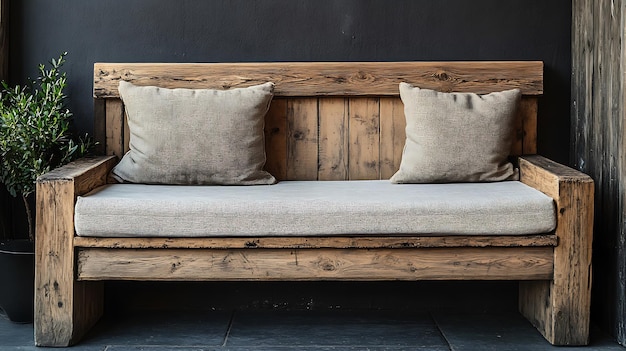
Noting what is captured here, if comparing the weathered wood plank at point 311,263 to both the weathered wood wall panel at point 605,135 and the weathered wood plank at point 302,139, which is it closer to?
the weathered wood wall panel at point 605,135

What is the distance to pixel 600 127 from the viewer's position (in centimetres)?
334

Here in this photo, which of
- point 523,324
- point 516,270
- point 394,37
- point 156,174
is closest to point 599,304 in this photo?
point 523,324

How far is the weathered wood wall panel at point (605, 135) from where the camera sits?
3102mm

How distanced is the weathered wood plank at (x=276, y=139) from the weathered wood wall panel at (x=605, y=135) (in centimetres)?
128

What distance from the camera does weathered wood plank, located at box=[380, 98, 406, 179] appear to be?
370 centimetres

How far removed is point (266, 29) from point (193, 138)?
649 mm

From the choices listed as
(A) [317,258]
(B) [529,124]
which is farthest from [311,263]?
(B) [529,124]

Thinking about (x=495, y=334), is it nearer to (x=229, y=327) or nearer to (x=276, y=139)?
(x=229, y=327)

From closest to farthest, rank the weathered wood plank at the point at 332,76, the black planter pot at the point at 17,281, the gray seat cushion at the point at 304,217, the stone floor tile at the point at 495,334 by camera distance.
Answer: the gray seat cushion at the point at 304,217 → the stone floor tile at the point at 495,334 → the black planter pot at the point at 17,281 → the weathered wood plank at the point at 332,76

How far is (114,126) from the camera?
3686 millimetres

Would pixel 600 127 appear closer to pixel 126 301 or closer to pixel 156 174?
pixel 156 174

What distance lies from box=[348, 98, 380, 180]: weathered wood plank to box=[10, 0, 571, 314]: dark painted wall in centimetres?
21

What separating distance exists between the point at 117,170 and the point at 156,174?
7.2 inches

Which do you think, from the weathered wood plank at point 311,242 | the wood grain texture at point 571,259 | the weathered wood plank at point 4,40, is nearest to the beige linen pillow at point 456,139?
the wood grain texture at point 571,259
